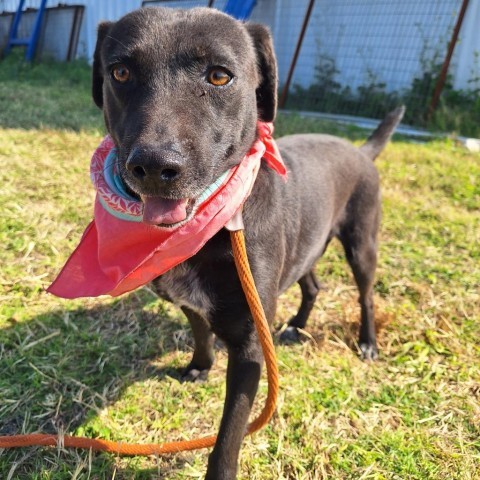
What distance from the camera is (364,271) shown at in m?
2.89

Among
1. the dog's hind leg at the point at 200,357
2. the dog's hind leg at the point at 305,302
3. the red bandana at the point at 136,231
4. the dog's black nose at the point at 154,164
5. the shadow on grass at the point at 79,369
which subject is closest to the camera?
the dog's black nose at the point at 154,164

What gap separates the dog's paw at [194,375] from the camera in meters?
2.52

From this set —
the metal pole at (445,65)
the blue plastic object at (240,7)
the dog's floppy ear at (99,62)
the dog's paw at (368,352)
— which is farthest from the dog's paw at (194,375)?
the blue plastic object at (240,7)

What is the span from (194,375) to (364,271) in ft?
3.82

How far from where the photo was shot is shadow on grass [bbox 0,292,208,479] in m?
2.00

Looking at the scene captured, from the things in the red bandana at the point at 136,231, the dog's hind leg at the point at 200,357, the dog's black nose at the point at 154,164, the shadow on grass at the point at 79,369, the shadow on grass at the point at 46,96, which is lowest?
the shadow on grass at the point at 79,369

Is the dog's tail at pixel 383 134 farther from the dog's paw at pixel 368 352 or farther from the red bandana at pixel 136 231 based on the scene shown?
the red bandana at pixel 136 231

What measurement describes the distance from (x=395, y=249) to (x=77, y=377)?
2558mm

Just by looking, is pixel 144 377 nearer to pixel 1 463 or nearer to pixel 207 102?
pixel 1 463

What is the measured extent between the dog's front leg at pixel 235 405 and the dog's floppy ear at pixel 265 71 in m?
0.97

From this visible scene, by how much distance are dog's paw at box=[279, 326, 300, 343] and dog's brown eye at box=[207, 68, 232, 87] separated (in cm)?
163

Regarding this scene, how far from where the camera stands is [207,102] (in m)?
1.69

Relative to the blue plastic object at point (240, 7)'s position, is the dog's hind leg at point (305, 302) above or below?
below

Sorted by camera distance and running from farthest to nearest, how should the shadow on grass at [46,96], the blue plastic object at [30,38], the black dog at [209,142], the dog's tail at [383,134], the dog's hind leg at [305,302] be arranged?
1. the blue plastic object at [30,38]
2. the shadow on grass at [46,96]
3. the dog's tail at [383,134]
4. the dog's hind leg at [305,302]
5. the black dog at [209,142]
